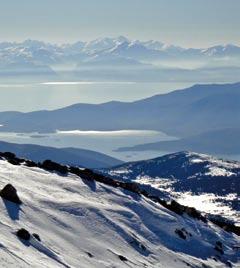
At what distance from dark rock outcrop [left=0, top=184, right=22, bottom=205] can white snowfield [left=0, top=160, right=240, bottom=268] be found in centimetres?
128

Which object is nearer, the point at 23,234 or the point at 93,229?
the point at 23,234

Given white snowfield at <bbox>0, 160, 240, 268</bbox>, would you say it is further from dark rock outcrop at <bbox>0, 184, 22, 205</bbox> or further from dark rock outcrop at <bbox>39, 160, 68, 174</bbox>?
dark rock outcrop at <bbox>39, 160, 68, 174</bbox>

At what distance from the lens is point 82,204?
105312 mm

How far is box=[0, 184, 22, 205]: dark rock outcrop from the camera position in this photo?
90750 millimetres

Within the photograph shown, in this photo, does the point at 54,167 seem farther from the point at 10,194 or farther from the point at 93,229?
the point at 10,194

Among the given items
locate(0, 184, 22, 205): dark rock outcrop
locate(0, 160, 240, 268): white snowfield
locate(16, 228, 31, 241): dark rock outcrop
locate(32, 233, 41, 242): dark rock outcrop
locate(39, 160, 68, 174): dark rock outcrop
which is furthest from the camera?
locate(39, 160, 68, 174): dark rock outcrop

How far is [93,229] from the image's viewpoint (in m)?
97.0

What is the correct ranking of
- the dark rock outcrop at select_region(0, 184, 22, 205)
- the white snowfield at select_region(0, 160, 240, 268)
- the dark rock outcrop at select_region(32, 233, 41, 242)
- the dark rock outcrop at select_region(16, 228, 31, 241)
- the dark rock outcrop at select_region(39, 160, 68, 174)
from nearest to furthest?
the dark rock outcrop at select_region(16, 228, 31, 241)
the white snowfield at select_region(0, 160, 240, 268)
the dark rock outcrop at select_region(32, 233, 41, 242)
the dark rock outcrop at select_region(0, 184, 22, 205)
the dark rock outcrop at select_region(39, 160, 68, 174)

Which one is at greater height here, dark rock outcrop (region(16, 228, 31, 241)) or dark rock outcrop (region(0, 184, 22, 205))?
dark rock outcrop (region(0, 184, 22, 205))

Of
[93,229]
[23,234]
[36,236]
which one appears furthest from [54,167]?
[23,234]

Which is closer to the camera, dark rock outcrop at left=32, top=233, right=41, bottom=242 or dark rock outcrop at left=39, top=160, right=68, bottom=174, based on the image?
dark rock outcrop at left=32, top=233, right=41, bottom=242

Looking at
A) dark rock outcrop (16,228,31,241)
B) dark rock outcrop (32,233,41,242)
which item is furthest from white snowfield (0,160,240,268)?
dark rock outcrop (32,233,41,242)

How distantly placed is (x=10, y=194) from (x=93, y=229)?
1369cm

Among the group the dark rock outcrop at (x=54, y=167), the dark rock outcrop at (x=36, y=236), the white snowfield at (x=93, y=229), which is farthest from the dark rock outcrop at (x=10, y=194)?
the dark rock outcrop at (x=54, y=167)
